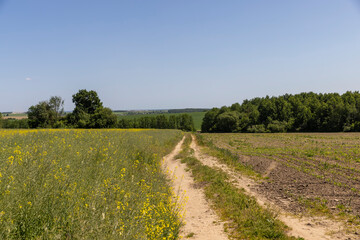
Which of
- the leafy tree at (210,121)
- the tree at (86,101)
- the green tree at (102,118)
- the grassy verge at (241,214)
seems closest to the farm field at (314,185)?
the grassy verge at (241,214)

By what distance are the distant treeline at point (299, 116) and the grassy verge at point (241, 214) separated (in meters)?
63.1

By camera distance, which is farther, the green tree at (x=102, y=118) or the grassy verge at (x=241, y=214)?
the green tree at (x=102, y=118)

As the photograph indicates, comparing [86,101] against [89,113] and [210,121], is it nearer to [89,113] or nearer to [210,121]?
[89,113]

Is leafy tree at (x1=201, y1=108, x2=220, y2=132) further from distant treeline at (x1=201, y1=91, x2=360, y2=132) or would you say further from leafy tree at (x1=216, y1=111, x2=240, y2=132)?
leafy tree at (x1=216, y1=111, x2=240, y2=132)

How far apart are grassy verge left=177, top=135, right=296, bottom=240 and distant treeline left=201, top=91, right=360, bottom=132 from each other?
6312cm

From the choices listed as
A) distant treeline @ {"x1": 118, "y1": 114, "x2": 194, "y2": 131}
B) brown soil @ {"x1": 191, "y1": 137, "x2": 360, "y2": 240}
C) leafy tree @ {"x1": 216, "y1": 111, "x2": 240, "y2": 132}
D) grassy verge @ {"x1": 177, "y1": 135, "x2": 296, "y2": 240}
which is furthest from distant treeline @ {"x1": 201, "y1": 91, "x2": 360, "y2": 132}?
grassy verge @ {"x1": 177, "y1": 135, "x2": 296, "y2": 240}

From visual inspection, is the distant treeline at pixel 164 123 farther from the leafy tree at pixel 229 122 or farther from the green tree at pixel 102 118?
the green tree at pixel 102 118

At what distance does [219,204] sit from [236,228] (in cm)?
181

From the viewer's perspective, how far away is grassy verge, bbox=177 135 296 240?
5.97 meters

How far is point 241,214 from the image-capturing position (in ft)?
23.1

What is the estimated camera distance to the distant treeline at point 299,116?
196 feet

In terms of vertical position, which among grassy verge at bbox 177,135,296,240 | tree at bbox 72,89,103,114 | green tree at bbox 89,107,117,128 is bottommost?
grassy verge at bbox 177,135,296,240

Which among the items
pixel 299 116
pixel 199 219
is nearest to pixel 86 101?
pixel 199 219

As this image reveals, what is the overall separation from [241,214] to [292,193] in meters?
3.58
